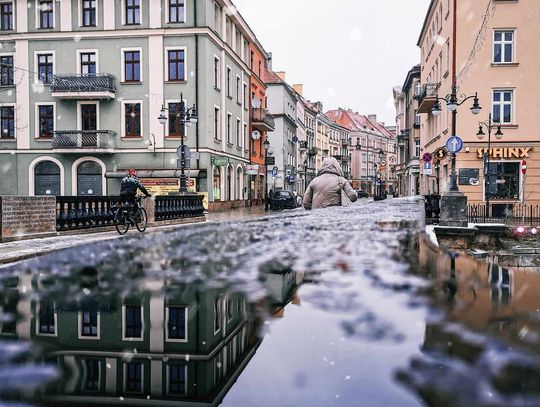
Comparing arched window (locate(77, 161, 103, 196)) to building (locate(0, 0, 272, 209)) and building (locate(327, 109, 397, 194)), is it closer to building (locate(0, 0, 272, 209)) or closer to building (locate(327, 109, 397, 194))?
building (locate(0, 0, 272, 209))

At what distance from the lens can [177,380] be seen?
0.99 metres

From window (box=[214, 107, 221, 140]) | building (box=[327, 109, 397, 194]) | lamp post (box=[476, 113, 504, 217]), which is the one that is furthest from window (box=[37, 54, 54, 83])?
building (box=[327, 109, 397, 194])

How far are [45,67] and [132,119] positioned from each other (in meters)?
7.12

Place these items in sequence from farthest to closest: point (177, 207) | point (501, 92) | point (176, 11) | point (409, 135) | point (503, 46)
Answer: point (409, 135), point (176, 11), point (501, 92), point (503, 46), point (177, 207)

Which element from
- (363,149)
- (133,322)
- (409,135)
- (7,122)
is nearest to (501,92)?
(133,322)

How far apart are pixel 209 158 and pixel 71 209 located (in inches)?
766

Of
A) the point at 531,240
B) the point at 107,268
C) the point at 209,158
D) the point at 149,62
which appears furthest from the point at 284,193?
the point at 107,268

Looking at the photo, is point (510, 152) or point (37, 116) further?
point (37, 116)

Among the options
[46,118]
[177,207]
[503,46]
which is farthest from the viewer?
[46,118]

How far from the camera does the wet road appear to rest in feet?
3.07

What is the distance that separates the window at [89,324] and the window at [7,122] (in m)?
38.4

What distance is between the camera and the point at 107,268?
171cm

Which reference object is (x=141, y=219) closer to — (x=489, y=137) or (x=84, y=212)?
(x=84, y=212)

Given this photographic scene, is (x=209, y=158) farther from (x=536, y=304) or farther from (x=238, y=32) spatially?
(x=536, y=304)
